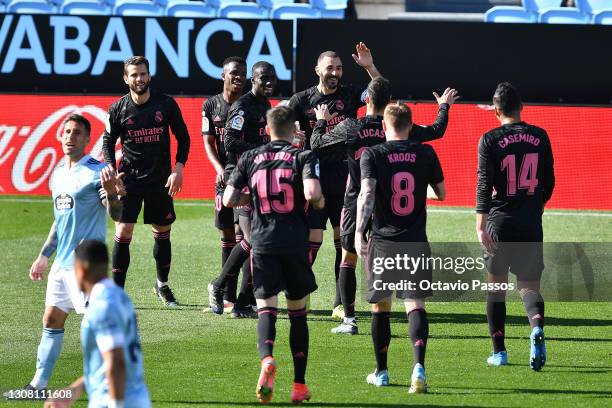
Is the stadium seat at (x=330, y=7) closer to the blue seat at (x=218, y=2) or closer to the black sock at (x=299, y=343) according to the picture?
the blue seat at (x=218, y=2)

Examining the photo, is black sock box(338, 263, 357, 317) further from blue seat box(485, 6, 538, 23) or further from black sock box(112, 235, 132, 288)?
blue seat box(485, 6, 538, 23)

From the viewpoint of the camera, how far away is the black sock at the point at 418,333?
26.7 feet

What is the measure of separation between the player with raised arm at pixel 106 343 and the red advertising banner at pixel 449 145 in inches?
522

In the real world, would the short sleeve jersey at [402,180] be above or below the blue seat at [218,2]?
below

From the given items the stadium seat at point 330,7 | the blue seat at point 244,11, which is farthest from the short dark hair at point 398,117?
the blue seat at point 244,11

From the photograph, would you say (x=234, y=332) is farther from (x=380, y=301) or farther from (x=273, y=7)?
(x=273, y=7)

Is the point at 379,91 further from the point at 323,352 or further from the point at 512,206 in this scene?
the point at 323,352

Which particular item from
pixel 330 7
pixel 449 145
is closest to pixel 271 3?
pixel 330 7

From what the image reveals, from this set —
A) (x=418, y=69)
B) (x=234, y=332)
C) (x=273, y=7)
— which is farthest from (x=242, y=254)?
(x=273, y=7)

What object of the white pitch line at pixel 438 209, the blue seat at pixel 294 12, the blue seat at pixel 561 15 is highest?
the blue seat at pixel 294 12

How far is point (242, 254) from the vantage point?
1100 centimetres

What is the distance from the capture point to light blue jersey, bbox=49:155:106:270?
8.01 meters

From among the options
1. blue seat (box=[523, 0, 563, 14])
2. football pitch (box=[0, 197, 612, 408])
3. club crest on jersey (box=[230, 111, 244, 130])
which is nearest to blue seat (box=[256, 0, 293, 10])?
blue seat (box=[523, 0, 563, 14])

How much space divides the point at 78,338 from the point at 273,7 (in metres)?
12.6
